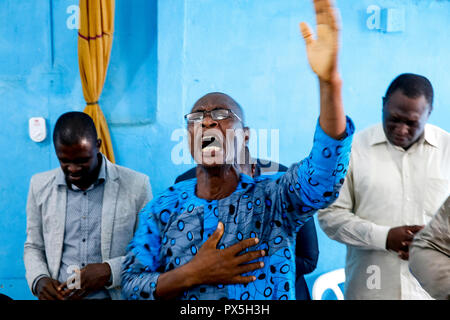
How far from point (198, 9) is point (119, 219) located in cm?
159

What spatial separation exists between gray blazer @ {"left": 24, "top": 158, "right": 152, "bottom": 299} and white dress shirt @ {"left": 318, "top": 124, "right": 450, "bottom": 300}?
0.79m

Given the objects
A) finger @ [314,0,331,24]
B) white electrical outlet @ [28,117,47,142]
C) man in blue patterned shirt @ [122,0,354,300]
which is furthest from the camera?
white electrical outlet @ [28,117,47,142]

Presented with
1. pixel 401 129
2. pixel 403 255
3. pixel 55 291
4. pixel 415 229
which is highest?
pixel 401 129

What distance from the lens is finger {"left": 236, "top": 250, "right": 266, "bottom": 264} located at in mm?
1062

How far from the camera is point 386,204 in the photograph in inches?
66.6

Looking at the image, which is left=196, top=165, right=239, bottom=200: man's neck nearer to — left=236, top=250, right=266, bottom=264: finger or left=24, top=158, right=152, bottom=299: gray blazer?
left=236, top=250, right=266, bottom=264: finger

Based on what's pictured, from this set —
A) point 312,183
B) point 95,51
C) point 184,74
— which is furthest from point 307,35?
point 95,51

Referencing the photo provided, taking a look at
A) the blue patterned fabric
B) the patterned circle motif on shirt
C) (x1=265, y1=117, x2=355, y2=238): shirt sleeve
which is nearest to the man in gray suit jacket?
the blue patterned fabric

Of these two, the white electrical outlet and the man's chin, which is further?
the white electrical outlet

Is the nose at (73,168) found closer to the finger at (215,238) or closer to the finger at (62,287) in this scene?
the finger at (62,287)

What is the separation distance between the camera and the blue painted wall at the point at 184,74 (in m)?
2.82

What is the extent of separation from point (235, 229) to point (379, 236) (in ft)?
2.30

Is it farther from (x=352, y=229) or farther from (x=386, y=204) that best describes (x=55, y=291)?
(x=386, y=204)

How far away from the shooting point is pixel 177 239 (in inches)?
44.8
